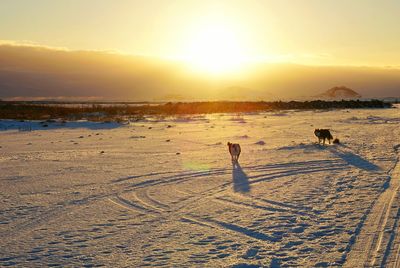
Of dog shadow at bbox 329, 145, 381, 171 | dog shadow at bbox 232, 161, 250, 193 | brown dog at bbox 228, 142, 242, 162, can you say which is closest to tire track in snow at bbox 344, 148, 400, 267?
dog shadow at bbox 232, 161, 250, 193

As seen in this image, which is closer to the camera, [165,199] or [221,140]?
[165,199]

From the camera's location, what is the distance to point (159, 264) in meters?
6.51

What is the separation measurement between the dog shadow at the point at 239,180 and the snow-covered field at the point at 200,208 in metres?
0.03

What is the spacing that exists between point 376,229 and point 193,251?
3271mm

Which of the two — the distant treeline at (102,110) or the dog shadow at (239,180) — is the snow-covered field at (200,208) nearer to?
the dog shadow at (239,180)

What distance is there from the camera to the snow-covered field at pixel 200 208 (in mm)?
6871

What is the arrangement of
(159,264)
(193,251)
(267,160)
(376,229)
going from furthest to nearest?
(267,160) → (376,229) → (193,251) → (159,264)

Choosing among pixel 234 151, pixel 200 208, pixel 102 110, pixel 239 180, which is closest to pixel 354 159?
pixel 234 151

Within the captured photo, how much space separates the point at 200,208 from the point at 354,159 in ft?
28.8

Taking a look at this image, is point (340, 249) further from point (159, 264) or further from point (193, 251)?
point (159, 264)

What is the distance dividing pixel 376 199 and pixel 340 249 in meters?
3.65

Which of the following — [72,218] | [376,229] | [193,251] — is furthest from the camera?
[72,218]

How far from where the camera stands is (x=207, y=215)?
9086 mm

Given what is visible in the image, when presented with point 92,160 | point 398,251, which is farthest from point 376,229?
point 92,160
